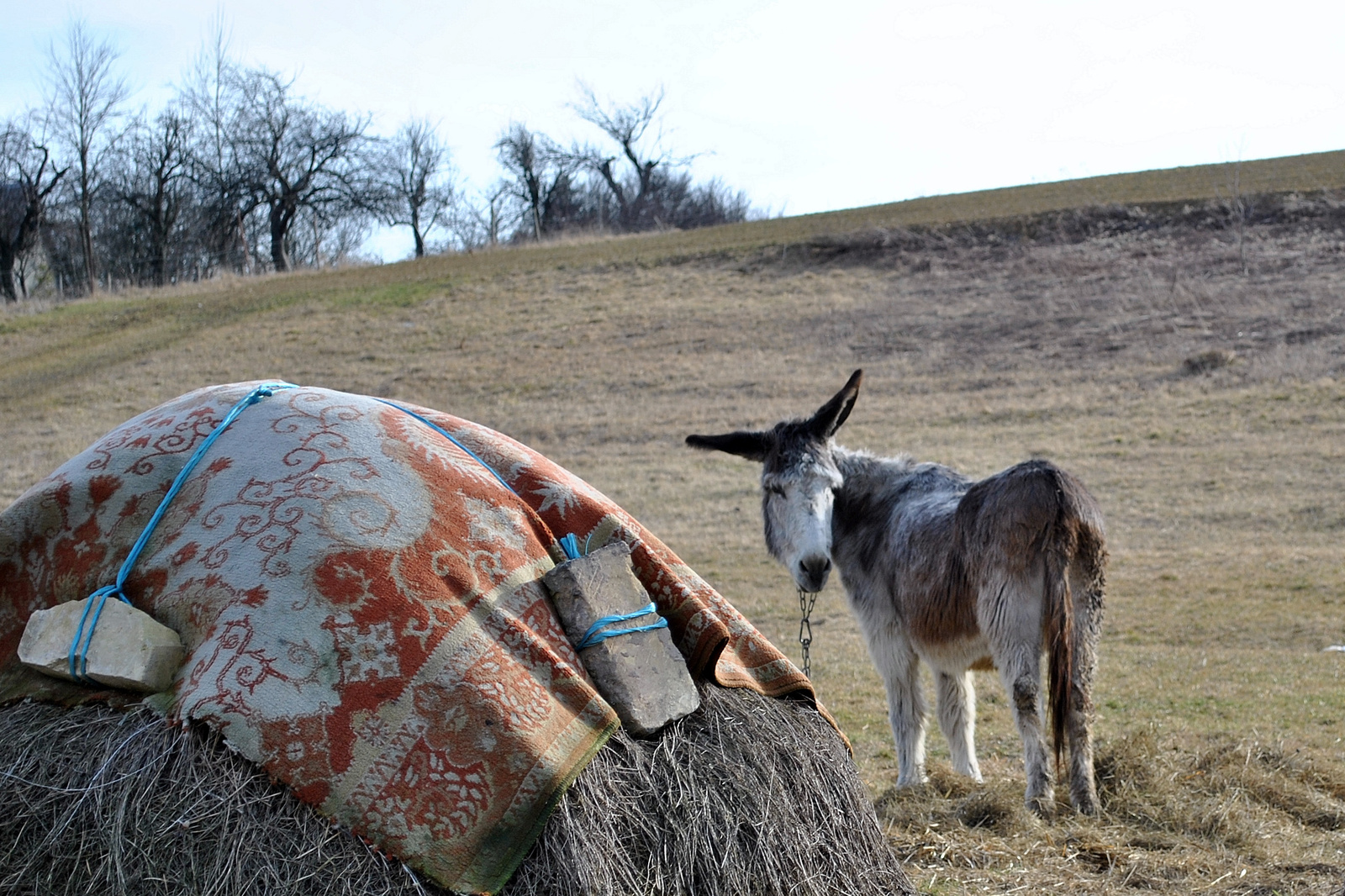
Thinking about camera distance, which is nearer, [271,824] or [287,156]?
[271,824]

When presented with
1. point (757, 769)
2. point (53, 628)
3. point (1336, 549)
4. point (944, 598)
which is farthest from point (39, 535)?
point (1336, 549)

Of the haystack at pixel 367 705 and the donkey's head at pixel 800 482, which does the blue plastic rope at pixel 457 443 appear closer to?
the haystack at pixel 367 705

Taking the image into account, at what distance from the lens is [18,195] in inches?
1727

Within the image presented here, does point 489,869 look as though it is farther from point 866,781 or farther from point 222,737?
point 866,781

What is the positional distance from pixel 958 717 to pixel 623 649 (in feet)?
12.3

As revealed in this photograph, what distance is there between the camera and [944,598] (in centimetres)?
578

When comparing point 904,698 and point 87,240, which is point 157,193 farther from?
point 904,698

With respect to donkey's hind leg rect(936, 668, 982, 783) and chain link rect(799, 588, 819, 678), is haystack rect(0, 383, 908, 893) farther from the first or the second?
donkey's hind leg rect(936, 668, 982, 783)

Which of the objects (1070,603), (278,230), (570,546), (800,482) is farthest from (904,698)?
(278,230)

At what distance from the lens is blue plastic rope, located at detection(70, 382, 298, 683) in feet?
9.23

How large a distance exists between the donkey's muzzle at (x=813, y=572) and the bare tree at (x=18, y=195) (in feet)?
156

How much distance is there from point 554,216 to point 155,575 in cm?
6050

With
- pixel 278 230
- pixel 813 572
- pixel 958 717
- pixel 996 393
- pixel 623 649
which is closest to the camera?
pixel 623 649

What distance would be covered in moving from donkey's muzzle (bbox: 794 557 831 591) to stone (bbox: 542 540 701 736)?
2.35 m
